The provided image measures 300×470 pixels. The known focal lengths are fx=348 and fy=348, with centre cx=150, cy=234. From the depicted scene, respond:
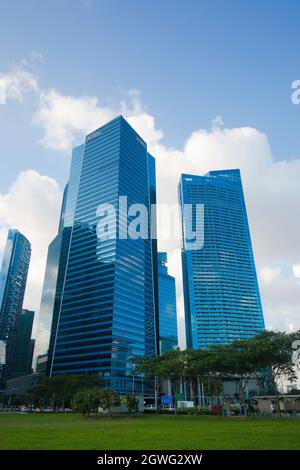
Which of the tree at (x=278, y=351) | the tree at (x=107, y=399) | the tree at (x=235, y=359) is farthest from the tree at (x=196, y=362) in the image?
the tree at (x=107, y=399)

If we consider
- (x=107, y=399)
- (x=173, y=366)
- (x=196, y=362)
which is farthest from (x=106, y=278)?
(x=107, y=399)

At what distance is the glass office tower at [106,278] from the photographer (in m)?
153

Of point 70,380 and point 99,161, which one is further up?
point 99,161

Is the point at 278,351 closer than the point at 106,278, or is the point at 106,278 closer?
the point at 278,351

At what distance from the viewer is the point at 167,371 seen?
72125 millimetres

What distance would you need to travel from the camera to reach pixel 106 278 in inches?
6265

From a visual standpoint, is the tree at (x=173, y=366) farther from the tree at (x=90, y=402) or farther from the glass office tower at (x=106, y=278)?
the glass office tower at (x=106, y=278)

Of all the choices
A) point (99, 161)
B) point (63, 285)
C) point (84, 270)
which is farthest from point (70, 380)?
point (99, 161)

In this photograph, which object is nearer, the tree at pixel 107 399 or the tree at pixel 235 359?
the tree at pixel 107 399

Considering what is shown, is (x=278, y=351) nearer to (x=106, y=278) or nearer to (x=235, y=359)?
(x=235, y=359)

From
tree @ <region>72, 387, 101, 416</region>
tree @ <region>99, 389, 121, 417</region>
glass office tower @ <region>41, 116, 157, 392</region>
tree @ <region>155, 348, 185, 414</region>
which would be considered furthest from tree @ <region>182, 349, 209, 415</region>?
glass office tower @ <region>41, 116, 157, 392</region>

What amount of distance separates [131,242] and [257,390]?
346 ft
